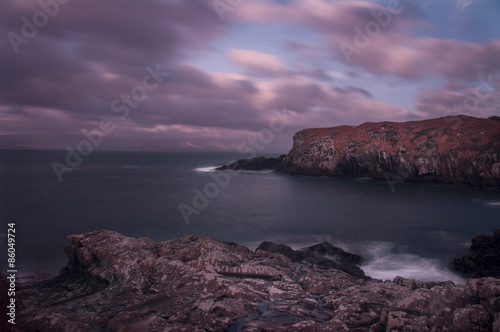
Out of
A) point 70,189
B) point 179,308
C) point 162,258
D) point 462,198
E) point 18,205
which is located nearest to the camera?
point 179,308

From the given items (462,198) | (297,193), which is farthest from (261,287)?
(462,198)

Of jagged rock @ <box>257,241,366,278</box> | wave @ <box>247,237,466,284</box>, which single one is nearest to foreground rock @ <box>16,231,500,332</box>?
jagged rock @ <box>257,241,366,278</box>

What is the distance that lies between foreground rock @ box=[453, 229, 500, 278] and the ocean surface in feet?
1.88

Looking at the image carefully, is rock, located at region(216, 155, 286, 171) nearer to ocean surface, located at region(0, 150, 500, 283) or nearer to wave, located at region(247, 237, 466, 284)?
ocean surface, located at region(0, 150, 500, 283)

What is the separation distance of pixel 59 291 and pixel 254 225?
14.3 m

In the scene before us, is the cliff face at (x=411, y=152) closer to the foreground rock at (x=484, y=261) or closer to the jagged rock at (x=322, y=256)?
the foreground rock at (x=484, y=261)

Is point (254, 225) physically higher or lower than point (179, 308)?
lower

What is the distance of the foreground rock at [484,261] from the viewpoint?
10.9 metres

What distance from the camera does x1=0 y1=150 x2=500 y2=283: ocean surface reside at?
540 inches

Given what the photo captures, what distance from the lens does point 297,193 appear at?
1389 inches

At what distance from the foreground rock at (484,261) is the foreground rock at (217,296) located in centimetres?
551

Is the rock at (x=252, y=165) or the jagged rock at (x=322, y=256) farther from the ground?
the rock at (x=252, y=165)

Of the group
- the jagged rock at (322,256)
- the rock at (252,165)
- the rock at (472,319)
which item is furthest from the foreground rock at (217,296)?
the rock at (252,165)

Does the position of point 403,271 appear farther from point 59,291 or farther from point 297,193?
point 297,193
